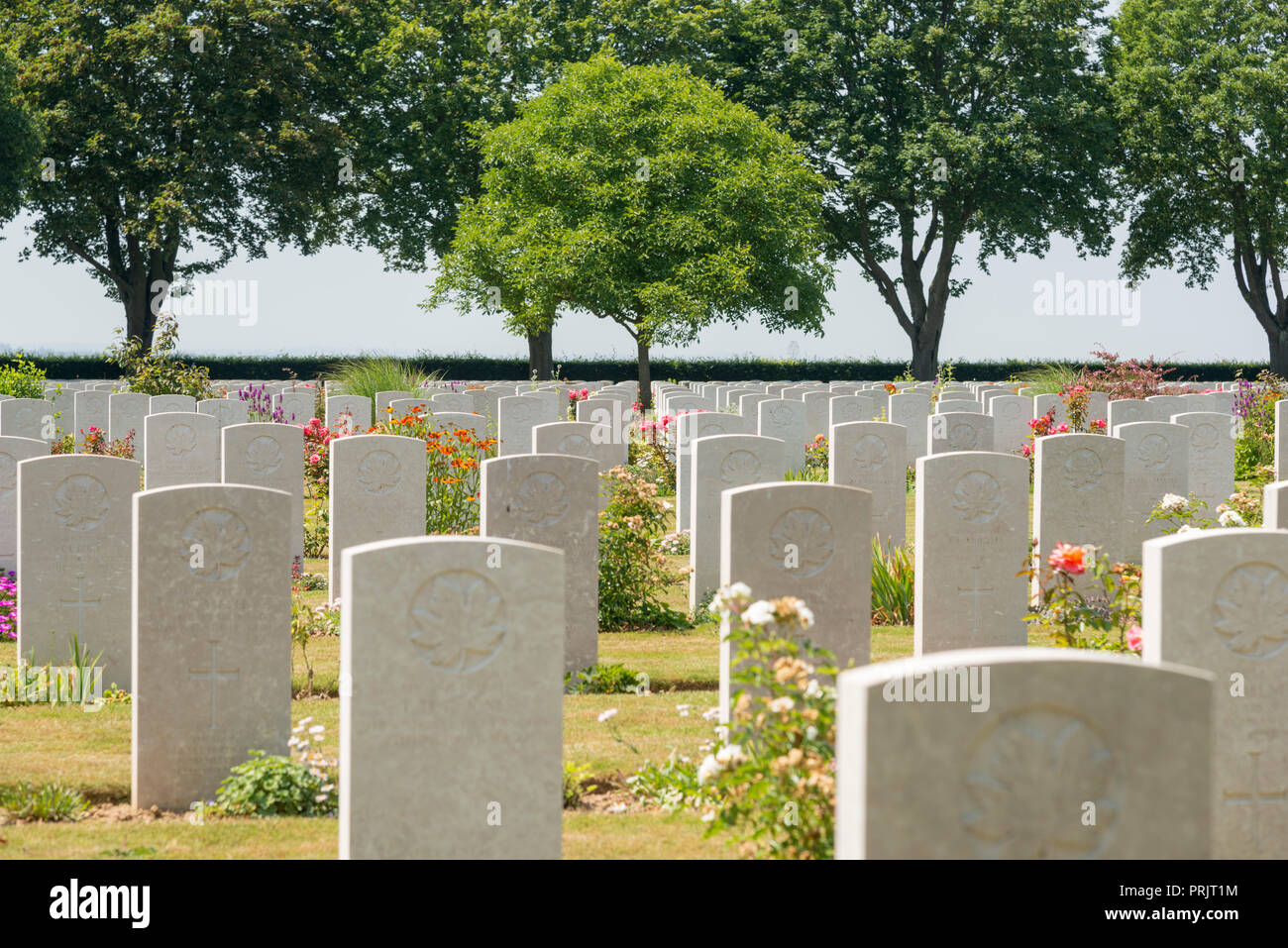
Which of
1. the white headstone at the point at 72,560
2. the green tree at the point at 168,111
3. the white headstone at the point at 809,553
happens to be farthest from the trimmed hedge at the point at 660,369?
the white headstone at the point at 809,553

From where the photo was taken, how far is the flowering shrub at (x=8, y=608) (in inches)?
370

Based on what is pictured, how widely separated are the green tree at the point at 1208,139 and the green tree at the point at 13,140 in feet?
100

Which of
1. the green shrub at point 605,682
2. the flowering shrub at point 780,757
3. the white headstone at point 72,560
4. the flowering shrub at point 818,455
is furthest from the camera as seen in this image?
the flowering shrub at point 818,455

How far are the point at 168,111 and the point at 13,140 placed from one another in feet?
21.3

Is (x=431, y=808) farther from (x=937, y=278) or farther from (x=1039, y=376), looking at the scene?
(x=937, y=278)

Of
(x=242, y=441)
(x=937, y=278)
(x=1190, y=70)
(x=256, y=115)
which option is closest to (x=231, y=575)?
(x=242, y=441)

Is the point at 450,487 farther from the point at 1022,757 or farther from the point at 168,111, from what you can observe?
the point at 168,111

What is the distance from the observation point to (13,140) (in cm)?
2997

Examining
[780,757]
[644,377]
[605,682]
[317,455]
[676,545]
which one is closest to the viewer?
[780,757]

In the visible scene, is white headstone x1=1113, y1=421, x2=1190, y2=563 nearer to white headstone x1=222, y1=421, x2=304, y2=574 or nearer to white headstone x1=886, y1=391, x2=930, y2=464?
white headstone x1=886, y1=391, x2=930, y2=464

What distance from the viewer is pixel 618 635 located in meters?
9.59

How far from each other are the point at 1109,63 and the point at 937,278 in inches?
351

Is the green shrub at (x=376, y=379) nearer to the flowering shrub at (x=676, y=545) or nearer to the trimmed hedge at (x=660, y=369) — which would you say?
the flowering shrub at (x=676, y=545)

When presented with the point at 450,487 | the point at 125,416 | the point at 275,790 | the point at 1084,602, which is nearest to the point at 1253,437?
the point at 450,487
